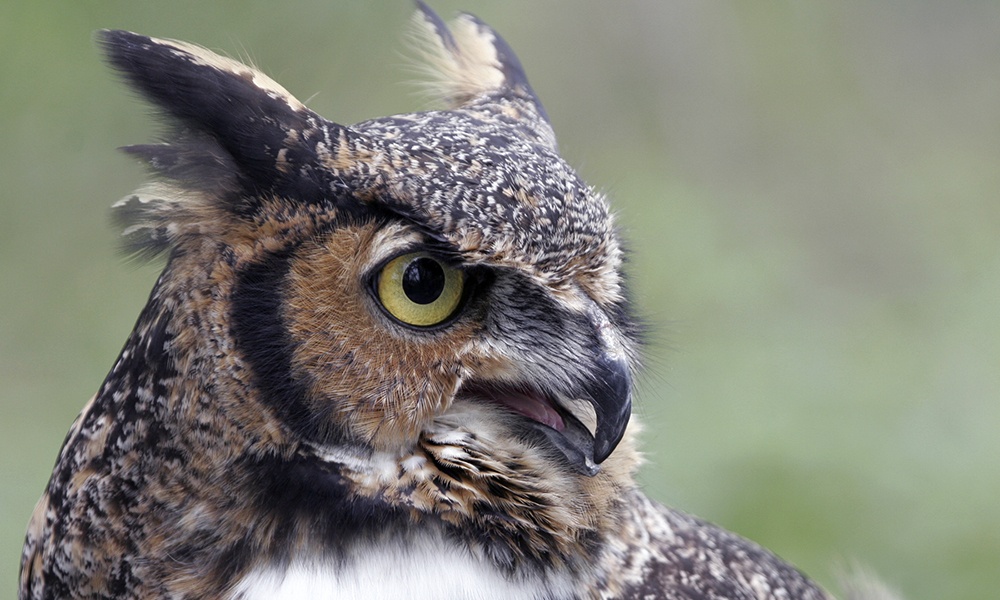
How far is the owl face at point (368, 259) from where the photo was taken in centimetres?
130

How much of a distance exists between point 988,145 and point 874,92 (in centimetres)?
71

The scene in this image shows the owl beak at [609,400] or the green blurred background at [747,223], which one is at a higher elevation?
the green blurred background at [747,223]

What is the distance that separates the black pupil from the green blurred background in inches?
78.5

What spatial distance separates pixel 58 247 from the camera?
16.6 feet

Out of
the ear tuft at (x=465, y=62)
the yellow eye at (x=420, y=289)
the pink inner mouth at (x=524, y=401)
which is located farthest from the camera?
the ear tuft at (x=465, y=62)

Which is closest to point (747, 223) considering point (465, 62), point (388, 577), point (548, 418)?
point (465, 62)

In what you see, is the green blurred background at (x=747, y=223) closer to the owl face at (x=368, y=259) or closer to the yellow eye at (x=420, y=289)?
the owl face at (x=368, y=259)

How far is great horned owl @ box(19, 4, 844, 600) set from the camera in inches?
51.5

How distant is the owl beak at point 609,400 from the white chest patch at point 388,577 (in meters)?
0.23

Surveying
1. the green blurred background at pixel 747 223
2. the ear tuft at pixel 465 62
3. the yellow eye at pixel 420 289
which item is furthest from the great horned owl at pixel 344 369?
the green blurred background at pixel 747 223

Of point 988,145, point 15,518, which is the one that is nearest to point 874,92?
point 988,145

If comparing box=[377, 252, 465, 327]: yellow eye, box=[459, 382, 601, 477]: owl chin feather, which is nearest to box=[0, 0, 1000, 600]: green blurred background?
box=[459, 382, 601, 477]: owl chin feather

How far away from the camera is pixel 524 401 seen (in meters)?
1.47

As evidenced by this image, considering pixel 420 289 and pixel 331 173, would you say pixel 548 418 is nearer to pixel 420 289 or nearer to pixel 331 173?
pixel 420 289
